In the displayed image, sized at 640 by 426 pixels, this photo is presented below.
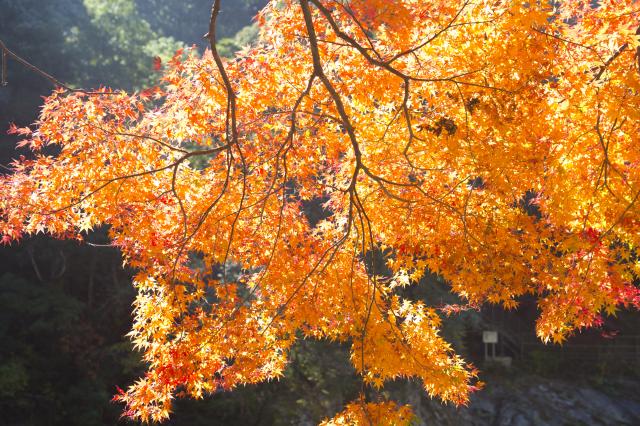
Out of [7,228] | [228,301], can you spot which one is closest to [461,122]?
[228,301]

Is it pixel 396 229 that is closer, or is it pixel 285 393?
pixel 396 229

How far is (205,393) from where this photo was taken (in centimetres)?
829

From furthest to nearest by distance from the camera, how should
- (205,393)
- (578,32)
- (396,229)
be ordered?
1. (205,393)
2. (396,229)
3. (578,32)

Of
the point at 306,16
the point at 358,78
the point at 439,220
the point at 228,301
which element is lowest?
the point at 228,301

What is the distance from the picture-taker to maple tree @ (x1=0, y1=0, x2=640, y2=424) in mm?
3490

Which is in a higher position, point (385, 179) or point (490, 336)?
point (490, 336)

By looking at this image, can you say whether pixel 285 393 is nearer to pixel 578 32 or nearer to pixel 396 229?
pixel 396 229

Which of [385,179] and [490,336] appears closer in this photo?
[385,179]

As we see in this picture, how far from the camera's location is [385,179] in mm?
3398

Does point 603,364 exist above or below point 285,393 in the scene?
above

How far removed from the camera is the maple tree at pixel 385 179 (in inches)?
137

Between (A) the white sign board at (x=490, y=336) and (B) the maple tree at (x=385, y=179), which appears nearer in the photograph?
(B) the maple tree at (x=385, y=179)

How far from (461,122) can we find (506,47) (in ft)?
1.62

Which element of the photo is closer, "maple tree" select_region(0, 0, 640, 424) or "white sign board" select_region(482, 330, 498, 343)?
"maple tree" select_region(0, 0, 640, 424)
